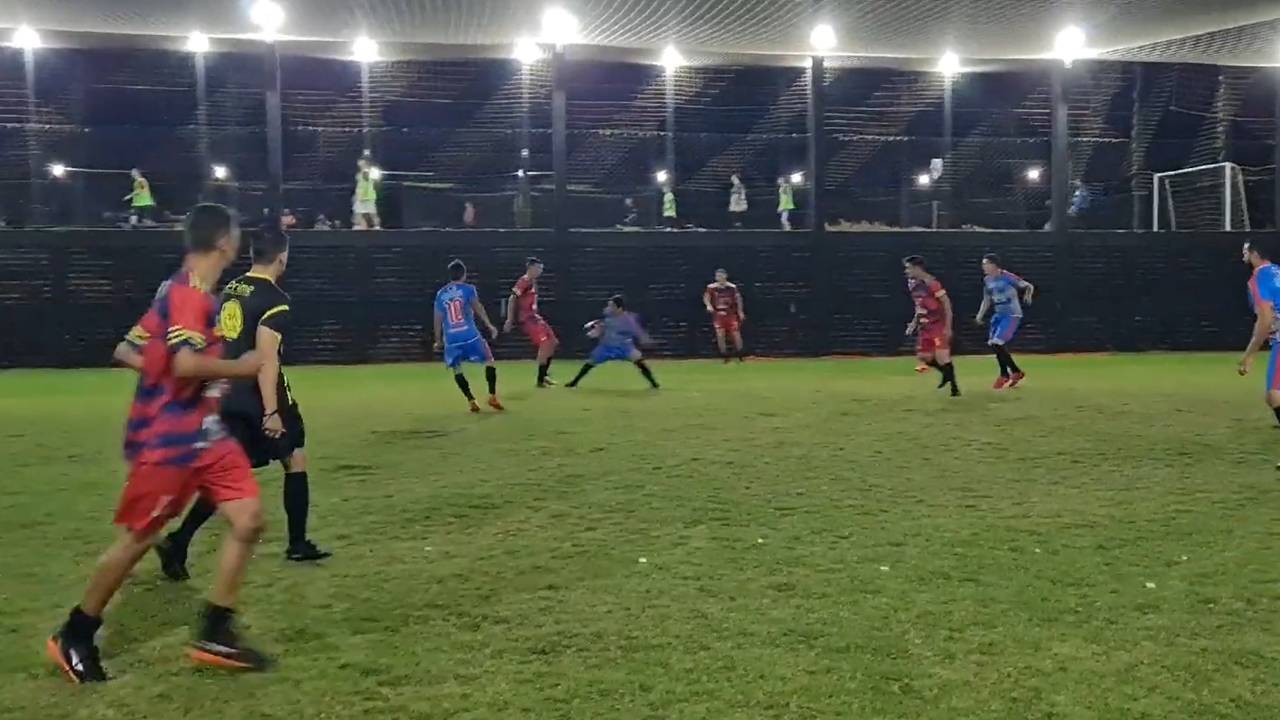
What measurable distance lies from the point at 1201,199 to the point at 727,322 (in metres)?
11.7

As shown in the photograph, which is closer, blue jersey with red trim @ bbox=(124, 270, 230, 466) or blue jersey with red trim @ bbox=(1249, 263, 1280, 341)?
blue jersey with red trim @ bbox=(124, 270, 230, 466)

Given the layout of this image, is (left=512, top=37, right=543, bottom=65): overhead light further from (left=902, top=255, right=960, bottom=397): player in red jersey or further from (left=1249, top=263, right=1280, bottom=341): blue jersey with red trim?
(left=1249, top=263, right=1280, bottom=341): blue jersey with red trim

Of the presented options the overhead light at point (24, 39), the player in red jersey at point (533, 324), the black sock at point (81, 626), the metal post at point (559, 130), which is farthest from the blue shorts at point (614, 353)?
the overhead light at point (24, 39)

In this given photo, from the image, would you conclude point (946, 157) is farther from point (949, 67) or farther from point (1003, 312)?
point (1003, 312)

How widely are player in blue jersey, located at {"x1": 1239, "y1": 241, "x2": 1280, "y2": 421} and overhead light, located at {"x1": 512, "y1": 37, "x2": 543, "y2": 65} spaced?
53.8 ft

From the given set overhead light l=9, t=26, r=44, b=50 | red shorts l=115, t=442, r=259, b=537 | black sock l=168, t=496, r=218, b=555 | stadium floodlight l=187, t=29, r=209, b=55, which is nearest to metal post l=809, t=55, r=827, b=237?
stadium floodlight l=187, t=29, r=209, b=55

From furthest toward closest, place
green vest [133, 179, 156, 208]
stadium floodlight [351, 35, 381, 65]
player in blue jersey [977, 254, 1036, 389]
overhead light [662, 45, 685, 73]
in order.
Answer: overhead light [662, 45, 685, 73] → stadium floodlight [351, 35, 381, 65] → green vest [133, 179, 156, 208] → player in blue jersey [977, 254, 1036, 389]

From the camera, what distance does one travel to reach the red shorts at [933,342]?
547 inches

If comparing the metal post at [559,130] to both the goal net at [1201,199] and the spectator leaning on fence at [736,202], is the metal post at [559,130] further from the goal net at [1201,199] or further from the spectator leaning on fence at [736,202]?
the goal net at [1201,199]

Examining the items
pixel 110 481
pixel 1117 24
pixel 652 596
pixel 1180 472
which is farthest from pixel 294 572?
pixel 1117 24

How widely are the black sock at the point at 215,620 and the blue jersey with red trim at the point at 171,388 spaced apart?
60 centimetres

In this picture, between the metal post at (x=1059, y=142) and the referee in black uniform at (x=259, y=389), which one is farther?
the metal post at (x=1059, y=142)

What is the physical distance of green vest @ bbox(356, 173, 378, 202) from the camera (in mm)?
21078

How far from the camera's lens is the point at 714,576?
5.37m
